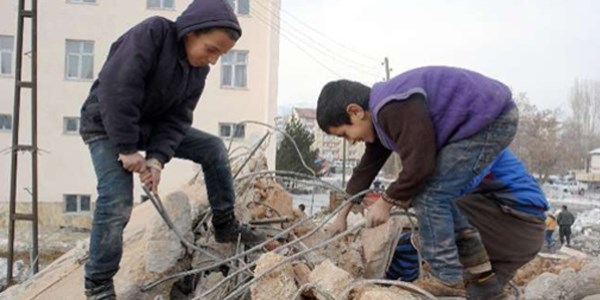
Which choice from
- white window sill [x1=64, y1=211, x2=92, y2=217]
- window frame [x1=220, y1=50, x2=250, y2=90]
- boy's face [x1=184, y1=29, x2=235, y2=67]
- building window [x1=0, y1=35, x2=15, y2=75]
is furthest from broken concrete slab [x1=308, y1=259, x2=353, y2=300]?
building window [x1=0, y1=35, x2=15, y2=75]

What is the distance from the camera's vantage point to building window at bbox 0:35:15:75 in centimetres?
1770

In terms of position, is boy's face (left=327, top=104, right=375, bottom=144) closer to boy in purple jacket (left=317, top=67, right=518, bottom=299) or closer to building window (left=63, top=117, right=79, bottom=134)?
boy in purple jacket (left=317, top=67, right=518, bottom=299)

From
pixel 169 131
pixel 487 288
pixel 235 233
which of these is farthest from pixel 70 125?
pixel 487 288

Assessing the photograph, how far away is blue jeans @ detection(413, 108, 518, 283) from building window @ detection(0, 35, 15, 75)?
17938 millimetres

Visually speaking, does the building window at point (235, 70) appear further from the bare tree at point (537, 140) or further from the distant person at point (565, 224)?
the bare tree at point (537, 140)

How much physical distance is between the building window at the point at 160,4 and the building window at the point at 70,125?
402cm

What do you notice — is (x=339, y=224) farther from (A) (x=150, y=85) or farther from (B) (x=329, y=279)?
(A) (x=150, y=85)

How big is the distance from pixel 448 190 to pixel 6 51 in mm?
18117

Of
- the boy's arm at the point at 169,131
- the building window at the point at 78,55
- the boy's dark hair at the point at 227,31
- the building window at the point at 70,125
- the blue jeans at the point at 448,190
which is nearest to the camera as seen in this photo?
the blue jeans at the point at 448,190

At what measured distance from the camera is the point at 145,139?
2957 mm

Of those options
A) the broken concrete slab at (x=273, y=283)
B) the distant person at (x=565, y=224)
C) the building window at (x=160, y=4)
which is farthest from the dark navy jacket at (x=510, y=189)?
the building window at (x=160, y=4)

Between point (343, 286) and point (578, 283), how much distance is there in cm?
213

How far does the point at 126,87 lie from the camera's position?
2.61 metres

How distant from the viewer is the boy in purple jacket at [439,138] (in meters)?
2.45
